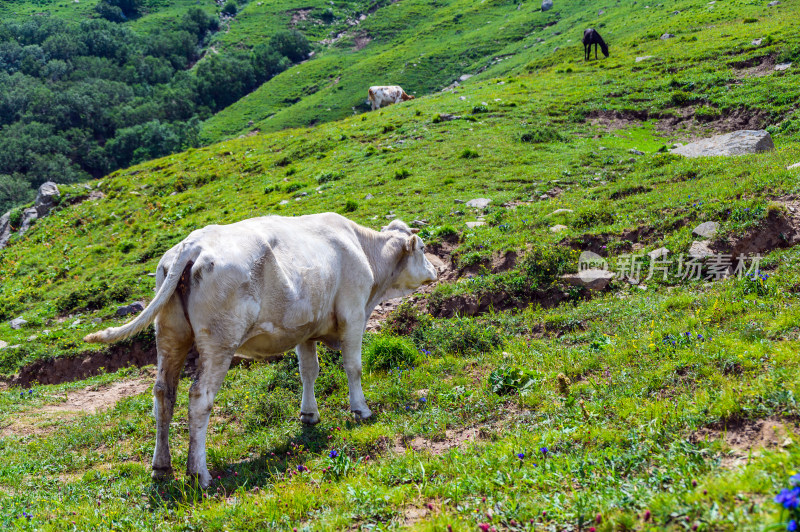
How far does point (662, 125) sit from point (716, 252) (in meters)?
15.6

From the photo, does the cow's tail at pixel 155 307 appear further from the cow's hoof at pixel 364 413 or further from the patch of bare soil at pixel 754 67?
the patch of bare soil at pixel 754 67

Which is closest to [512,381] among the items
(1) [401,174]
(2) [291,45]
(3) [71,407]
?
(3) [71,407]

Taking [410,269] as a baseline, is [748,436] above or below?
above

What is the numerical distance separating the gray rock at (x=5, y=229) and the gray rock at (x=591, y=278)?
3119cm

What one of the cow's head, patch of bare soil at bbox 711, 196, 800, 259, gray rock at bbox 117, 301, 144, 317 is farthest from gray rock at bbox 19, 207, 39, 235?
patch of bare soil at bbox 711, 196, 800, 259

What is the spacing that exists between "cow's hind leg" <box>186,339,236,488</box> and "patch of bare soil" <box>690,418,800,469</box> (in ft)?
16.8

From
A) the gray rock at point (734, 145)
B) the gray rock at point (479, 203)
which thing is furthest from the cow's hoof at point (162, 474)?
the gray rock at point (734, 145)

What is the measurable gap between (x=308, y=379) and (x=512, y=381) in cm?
310

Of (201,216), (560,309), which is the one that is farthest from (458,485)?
(201,216)

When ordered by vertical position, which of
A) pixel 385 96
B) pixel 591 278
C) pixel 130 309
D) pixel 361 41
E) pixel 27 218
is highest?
pixel 361 41

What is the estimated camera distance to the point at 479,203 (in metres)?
18.1

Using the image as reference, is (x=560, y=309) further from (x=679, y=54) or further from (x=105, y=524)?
(x=679, y=54)

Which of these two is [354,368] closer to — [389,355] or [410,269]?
[389,355]

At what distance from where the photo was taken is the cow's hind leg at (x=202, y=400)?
6.65 m
